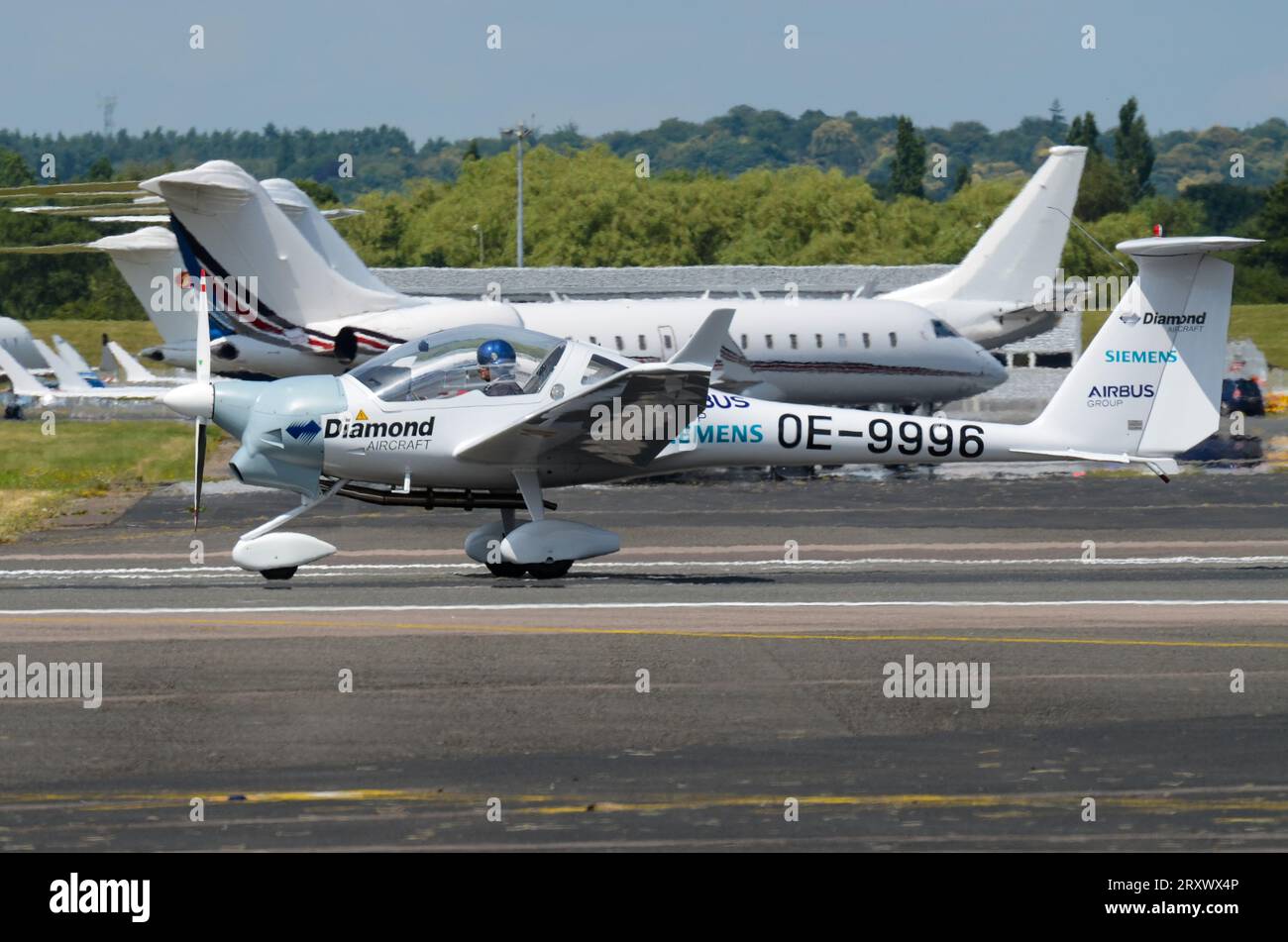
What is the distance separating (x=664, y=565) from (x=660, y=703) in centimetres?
797

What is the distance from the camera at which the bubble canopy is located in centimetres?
1655

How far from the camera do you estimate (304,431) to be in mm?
16094

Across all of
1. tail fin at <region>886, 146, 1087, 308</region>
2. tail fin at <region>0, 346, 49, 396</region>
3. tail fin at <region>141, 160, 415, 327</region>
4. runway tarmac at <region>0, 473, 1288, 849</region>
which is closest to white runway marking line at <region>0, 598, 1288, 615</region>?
runway tarmac at <region>0, 473, 1288, 849</region>

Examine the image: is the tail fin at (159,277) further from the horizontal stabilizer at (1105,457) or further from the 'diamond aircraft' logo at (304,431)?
the horizontal stabilizer at (1105,457)

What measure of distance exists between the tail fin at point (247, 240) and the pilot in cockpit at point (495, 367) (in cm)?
1288

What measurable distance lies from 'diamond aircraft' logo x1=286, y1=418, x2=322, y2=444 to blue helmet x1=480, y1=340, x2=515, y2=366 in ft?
5.57

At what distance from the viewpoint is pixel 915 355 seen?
113 ft

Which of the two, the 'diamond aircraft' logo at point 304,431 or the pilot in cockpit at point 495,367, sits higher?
the pilot in cockpit at point 495,367

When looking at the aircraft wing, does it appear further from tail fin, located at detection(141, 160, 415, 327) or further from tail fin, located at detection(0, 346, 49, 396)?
tail fin, located at detection(141, 160, 415, 327)

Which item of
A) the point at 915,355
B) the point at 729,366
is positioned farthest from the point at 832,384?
the point at 729,366

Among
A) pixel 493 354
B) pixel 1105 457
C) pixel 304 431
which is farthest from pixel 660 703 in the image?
pixel 1105 457

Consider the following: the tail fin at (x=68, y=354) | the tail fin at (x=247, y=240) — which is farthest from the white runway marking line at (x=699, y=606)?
the tail fin at (x=68, y=354)

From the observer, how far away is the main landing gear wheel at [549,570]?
1656 centimetres

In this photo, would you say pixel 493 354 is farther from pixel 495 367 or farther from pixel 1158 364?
pixel 1158 364
